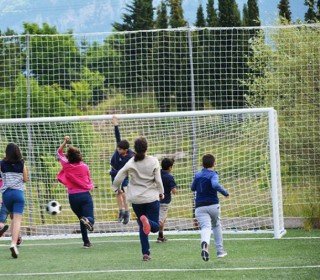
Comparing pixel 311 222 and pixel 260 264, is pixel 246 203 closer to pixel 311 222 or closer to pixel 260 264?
pixel 311 222

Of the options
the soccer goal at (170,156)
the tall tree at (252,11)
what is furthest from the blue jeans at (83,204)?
the tall tree at (252,11)

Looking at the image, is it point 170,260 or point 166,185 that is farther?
point 166,185

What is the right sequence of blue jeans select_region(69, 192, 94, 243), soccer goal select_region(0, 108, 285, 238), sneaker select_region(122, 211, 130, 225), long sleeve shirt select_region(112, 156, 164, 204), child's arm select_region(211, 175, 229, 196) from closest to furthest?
child's arm select_region(211, 175, 229, 196)
long sleeve shirt select_region(112, 156, 164, 204)
blue jeans select_region(69, 192, 94, 243)
sneaker select_region(122, 211, 130, 225)
soccer goal select_region(0, 108, 285, 238)

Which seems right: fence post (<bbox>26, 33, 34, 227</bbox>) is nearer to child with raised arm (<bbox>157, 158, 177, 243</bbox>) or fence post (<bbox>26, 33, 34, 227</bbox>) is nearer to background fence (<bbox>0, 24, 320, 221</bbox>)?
background fence (<bbox>0, 24, 320, 221</bbox>)

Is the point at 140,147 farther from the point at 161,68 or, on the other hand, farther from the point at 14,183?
the point at 161,68

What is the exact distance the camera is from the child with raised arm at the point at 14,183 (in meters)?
16.3

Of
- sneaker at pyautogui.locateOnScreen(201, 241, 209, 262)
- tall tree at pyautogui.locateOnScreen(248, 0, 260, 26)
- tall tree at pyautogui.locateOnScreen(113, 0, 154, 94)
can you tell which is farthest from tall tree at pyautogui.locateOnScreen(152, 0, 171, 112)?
tall tree at pyautogui.locateOnScreen(248, 0, 260, 26)

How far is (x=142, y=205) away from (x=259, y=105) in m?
7.83

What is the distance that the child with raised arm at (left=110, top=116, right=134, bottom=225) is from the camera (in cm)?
1788

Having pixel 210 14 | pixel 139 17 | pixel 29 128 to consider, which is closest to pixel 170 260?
pixel 29 128

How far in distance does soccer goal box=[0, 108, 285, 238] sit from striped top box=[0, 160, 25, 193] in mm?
3338

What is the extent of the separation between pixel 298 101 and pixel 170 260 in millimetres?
6514

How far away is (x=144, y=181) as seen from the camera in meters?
15.3

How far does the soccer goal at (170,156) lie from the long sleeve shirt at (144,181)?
4276mm
